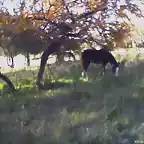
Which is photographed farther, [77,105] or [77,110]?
[77,105]

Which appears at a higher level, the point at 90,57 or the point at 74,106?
the point at 90,57

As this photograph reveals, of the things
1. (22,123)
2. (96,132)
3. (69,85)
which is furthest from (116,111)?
(69,85)

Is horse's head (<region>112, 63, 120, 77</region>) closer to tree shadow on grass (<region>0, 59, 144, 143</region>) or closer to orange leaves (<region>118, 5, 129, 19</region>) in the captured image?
tree shadow on grass (<region>0, 59, 144, 143</region>)

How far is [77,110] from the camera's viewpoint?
993cm

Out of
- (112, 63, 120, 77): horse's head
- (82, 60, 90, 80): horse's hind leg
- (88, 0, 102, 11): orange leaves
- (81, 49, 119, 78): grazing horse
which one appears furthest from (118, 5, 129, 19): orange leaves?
(82, 60, 90, 80): horse's hind leg

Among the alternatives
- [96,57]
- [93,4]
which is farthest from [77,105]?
[96,57]

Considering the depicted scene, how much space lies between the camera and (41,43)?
48.7 feet

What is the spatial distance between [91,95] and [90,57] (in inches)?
159

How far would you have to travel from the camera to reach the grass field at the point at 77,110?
7.84m

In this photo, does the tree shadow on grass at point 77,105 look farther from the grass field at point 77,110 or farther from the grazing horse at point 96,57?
the grazing horse at point 96,57

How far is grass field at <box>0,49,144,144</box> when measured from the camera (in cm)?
784

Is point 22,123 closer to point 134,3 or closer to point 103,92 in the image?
point 103,92

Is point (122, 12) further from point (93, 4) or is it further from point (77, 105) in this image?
point (77, 105)

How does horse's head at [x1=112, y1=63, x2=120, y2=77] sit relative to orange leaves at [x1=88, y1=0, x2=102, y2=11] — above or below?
below
